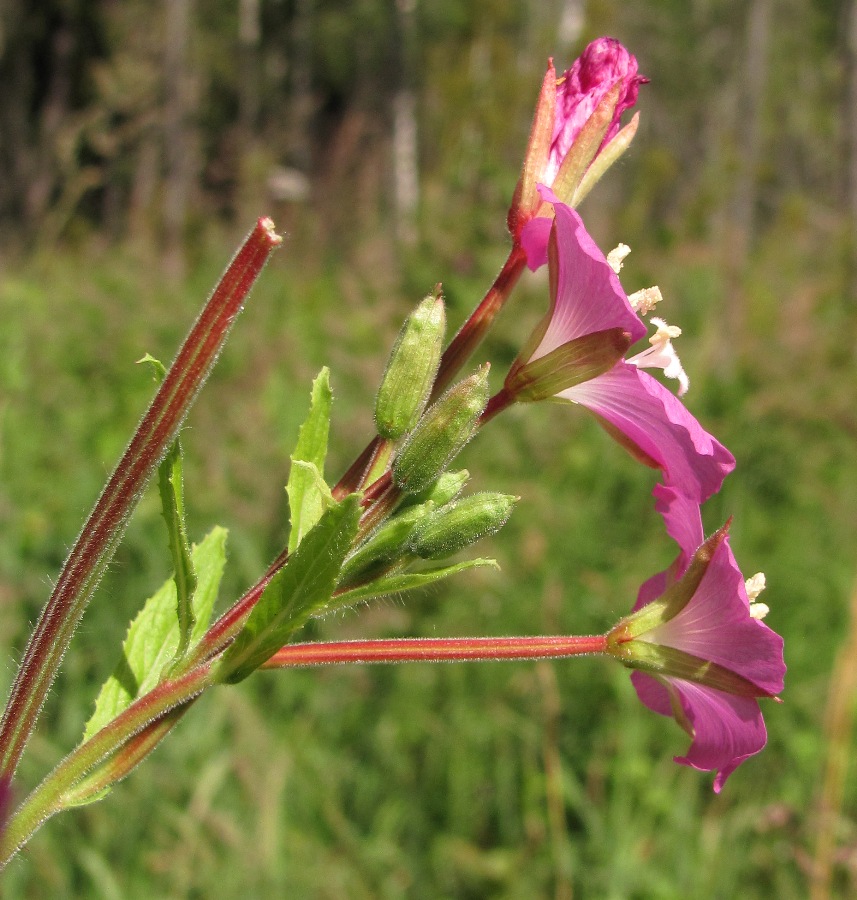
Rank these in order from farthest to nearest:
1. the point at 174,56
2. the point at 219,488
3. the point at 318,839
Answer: the point at 174,56 → the point at 219,488 → the point at 318,839

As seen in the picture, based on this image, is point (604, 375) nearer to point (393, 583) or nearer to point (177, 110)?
point (393, 583)

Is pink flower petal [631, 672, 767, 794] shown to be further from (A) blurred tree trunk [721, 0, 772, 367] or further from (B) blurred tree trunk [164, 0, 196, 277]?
(B) blurred tree trunk [164, 0, 196, 277]

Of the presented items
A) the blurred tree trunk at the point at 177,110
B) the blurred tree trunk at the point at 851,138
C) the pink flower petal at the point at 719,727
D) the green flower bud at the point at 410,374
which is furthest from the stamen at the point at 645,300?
the blurred tree trunk at the point at 177,110

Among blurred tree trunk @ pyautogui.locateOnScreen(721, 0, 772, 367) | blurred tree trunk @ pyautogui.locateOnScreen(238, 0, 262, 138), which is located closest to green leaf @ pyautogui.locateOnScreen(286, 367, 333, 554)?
blurred tree trunk @ pyautogui.locateOnScreen(721, 0, 772, 367)

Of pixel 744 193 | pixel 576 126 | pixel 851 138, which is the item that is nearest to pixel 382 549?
pixel 576 126

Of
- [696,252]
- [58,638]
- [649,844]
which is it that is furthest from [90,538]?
[696,252]

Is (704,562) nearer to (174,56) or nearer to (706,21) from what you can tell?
(174,56)

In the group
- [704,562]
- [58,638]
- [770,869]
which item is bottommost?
[770,869]
